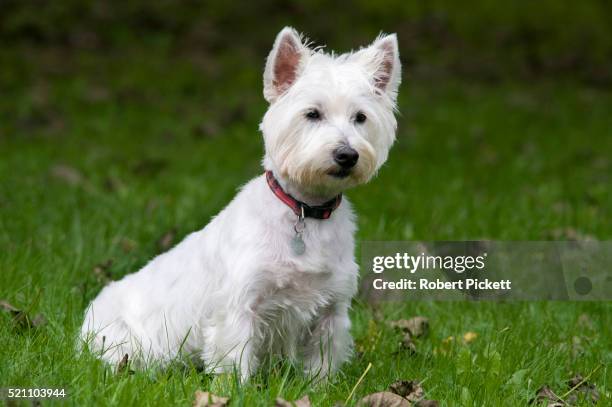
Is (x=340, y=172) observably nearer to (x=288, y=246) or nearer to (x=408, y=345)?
(x=288, y=246)

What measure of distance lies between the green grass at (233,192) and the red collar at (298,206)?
0.72 metres

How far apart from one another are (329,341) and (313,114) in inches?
41.7

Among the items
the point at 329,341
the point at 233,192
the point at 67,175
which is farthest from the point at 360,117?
the point at 67,175

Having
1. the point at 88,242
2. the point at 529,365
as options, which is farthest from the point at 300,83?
the point at 88,242

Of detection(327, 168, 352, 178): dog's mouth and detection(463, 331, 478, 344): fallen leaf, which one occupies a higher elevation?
detection(327, 168, 352, 178): dog's mouth

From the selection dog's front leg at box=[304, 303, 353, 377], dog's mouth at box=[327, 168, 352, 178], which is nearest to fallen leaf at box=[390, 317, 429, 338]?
dog's front leg at box=[304, 303, 353, 377]

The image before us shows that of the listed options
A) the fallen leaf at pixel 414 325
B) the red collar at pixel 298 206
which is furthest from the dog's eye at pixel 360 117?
the fallen leaf at pixel 414 325

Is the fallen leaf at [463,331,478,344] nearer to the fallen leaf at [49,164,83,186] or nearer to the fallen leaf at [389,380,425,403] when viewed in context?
the fallen leaf at [389,380,425,403]

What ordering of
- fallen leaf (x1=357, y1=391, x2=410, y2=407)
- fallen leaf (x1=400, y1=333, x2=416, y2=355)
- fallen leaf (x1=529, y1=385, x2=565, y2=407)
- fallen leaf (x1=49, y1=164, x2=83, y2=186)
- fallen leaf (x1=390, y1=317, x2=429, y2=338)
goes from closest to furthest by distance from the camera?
fallen leaf (x1=357, y1=391, x2=410, y2=407) < fallen leaf (x1=529, y1=385, x2=565, y2=407) < fallen leaf (x1=400, y1=333, x2=416, y2=355) < fallen leaf (x1=390, y1=317, x2=429, y2=338) < fallen leaf (x1=49, y1=164, x2=83, y2=186)

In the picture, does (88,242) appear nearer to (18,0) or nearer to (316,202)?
(316,202)

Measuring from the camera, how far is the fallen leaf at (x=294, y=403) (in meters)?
3.39

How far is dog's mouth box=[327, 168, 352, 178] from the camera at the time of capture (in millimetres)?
3854

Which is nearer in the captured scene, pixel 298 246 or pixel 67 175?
pixel 298 246

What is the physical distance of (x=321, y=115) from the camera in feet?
13.0
